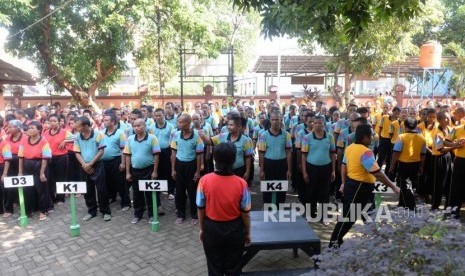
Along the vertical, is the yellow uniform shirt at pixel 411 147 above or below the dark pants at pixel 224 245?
above

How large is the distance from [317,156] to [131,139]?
323 centimetres

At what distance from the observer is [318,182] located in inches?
236

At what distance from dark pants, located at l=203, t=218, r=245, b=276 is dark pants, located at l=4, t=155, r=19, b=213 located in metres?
5.01

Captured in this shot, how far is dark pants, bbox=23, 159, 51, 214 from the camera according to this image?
21.2 feet

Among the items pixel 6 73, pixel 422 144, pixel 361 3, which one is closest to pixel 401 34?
pixel 422 144

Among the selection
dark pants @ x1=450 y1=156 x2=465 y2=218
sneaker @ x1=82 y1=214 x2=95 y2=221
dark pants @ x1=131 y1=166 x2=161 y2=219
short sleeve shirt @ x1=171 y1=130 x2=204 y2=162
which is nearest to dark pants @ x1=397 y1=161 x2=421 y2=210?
dark pants @ x1=450 y1=156 x2=465 y2=218

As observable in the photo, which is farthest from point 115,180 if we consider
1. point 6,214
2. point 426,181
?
point 426,181

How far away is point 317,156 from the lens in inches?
231

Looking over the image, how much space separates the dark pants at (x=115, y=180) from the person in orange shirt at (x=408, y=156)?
5.07 metres

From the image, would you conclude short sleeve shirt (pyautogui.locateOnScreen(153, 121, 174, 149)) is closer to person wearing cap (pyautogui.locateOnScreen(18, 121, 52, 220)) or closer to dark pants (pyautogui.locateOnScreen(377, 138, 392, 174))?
person wearing cap (pyautogui.locateOnScreen(18, 121, 52, 220))

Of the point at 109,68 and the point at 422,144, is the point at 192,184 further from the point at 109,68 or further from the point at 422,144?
the point at 109,68

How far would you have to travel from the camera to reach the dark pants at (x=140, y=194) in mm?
6227

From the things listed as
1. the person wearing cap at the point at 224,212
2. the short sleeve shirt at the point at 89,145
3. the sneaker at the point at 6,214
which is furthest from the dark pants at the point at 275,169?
the sneaker at the point at 6,214

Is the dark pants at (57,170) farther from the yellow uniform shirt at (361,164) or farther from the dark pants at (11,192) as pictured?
the yellow uniform shirt at (361,164)
